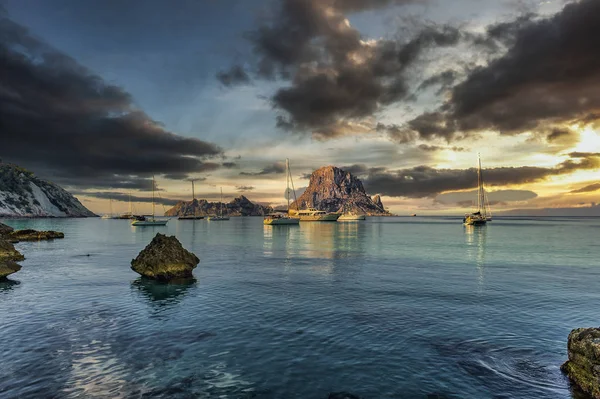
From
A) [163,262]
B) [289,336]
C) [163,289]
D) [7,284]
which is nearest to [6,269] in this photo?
[7,284]

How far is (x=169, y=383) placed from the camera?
12250 mm

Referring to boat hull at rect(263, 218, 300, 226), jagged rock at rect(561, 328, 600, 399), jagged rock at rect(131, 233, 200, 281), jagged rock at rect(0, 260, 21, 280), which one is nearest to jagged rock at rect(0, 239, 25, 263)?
jagged rock at rect(0, 260, 21, 280)

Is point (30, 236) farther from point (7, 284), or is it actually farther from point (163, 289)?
point (163, 289)

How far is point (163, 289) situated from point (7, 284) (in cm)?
1520

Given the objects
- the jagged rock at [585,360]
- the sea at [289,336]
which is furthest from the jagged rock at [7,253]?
the jagged rock at [585,360]

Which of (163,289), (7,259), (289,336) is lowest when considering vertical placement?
(163,289)

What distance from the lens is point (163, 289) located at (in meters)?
29.6

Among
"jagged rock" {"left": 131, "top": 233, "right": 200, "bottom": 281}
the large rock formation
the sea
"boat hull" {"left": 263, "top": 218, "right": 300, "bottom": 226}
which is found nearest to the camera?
the sea

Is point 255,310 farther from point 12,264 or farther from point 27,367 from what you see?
point 12,264

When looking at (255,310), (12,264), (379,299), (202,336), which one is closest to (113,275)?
(12,264)

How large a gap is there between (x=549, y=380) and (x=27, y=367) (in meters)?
20.4

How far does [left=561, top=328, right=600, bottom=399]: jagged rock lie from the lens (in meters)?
11.7

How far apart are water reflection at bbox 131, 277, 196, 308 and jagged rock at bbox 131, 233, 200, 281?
2.55 ft

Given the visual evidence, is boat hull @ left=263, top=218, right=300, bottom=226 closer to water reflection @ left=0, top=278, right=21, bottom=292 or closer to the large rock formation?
the large rock formation
